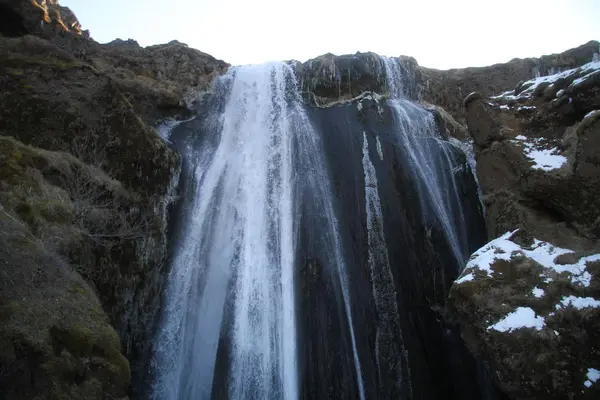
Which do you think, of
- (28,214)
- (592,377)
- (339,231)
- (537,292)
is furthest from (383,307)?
(28,214)

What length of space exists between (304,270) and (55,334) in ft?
29.9

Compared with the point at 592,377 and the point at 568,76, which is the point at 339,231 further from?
the point at 568,76

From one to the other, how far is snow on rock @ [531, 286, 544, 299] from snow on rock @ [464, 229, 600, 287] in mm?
331

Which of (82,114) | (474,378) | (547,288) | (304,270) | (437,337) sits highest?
(82,114)

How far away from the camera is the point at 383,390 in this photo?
12391 millimetres

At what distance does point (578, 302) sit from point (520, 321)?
1224mm

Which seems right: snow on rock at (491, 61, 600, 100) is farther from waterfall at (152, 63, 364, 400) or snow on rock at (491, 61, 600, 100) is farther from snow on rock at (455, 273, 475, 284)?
waterfall at (152, 63, 364, 400)

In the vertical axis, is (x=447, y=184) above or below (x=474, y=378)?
above

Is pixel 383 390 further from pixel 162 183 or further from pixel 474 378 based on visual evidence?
pixel 162 183

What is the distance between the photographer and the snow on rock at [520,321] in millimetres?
8547

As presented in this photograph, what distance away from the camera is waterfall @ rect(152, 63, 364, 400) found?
12.7 m

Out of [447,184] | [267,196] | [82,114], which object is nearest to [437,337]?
[447,184]

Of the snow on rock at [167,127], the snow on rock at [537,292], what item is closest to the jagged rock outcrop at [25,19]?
the snow on rock at [167,127]

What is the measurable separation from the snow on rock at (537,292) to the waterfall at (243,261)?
5.90 metres
